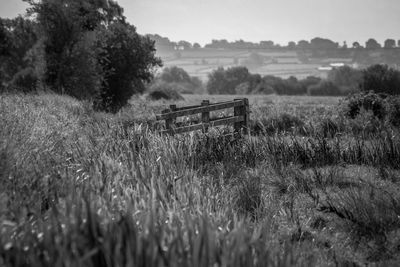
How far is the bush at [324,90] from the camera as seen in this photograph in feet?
286

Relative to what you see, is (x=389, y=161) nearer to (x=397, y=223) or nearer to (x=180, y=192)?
(x=397, y=223)

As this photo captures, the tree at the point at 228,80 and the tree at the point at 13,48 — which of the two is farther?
the tree at the point at 228,80

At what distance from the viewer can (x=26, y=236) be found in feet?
8.68

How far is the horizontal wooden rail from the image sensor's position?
31.2ft

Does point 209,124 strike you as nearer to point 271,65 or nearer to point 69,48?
point 69,48

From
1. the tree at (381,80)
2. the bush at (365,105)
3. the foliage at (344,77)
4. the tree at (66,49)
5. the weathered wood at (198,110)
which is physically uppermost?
the tree at (66,49)

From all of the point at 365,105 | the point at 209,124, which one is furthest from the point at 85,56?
the point at 209,124

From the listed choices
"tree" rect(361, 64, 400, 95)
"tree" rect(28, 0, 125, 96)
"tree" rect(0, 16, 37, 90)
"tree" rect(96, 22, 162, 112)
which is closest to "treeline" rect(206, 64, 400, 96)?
"tree" rect(361, 64, 400, 95)

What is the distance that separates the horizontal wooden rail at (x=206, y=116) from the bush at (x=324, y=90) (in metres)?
78.6

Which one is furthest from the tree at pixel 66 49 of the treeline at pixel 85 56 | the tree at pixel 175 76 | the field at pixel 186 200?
the tree at pixel 175 76

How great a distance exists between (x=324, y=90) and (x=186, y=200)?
290 ft

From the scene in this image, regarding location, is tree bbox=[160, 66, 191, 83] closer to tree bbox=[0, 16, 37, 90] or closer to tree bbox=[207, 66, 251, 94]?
tree bbox=[207, 66, 251, 94]

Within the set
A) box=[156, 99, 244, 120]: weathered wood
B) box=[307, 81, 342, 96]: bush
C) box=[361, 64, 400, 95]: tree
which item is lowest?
box=[307, 81, 342, 96]: bush

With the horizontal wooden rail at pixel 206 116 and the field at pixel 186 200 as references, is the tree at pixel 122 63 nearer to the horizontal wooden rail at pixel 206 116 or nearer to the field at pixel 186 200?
the horizontal wooden rail at pixel 206 116
